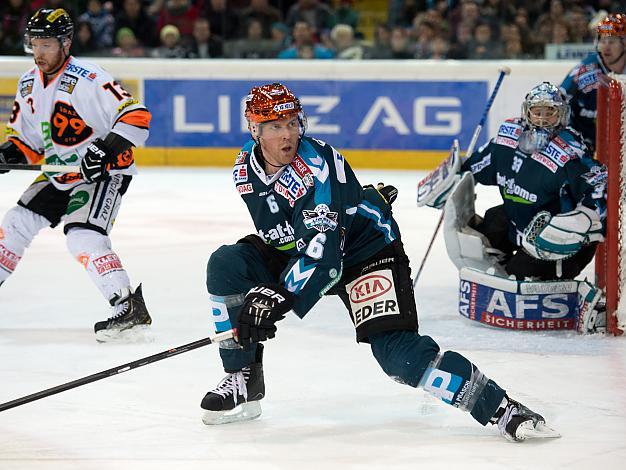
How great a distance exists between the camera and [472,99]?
29.3 feet

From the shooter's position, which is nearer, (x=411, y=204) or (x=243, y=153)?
(x=243, y=153)

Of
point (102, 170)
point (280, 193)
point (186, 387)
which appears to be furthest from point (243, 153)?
point (102, 170)

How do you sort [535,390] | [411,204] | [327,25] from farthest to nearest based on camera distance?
[327,25] → [411,204] → [535,390]

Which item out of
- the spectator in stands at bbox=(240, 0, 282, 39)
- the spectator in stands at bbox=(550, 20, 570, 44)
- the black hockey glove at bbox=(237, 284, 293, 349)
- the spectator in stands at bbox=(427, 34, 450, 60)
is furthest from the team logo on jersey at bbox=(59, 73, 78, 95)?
the spectator in stands at bbox=(550, 20, 570, 44)

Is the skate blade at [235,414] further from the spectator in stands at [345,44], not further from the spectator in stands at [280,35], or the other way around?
the spectator in stands at [280,35]

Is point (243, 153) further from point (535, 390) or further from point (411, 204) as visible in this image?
point (411, 204)

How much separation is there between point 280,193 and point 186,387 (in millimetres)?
901

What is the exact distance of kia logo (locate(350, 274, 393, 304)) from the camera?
330cm

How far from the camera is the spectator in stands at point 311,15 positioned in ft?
32.4

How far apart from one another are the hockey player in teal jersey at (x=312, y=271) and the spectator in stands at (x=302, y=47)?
19.8ft

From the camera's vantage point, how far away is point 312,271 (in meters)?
3.10

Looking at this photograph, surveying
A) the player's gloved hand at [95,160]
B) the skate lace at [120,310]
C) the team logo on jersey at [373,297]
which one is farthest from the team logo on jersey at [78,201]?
the team logo on jersey at [373,297]

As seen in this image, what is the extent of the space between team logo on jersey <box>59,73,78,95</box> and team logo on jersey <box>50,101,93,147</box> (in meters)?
0.05

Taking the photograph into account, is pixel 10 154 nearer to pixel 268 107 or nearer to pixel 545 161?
pixel 268 107
